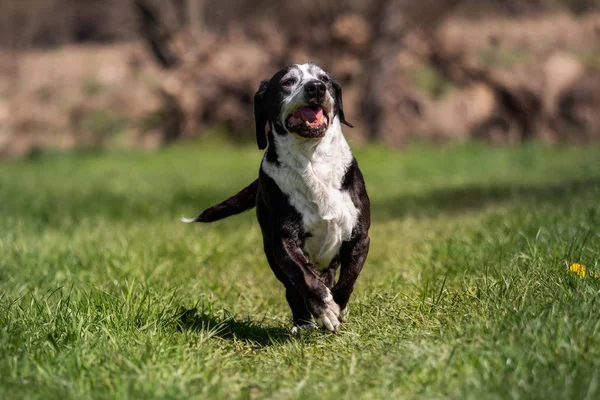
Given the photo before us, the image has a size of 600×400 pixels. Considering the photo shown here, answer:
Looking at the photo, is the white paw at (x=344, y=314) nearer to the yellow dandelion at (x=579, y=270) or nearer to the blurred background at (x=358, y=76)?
the yellow dandelion at (x=579, y=270)

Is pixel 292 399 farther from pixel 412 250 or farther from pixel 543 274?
pixel 412 250

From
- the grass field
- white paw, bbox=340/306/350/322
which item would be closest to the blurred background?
the grass field

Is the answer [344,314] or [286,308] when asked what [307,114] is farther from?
[286,308]

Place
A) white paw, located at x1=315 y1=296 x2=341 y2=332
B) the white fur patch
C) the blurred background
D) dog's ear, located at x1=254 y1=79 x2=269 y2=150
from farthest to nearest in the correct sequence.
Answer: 1. the blurred background
2. dog's ear, located at x1=254 y1=79 x2=269 y2=150
3. the white fur patch
4. white paw, located at x1=315 y1=296 x2=341 y2=332

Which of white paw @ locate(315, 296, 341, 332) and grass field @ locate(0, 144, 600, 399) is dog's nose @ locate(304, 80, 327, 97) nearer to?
white paw @ locate(315, 296, 341, 332)

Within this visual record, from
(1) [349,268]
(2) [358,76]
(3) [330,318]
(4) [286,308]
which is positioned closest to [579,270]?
(1) [349,268]

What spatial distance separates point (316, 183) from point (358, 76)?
501 inches

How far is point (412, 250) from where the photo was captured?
595cm

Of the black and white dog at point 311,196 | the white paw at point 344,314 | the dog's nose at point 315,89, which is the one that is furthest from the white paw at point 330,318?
the dog's nose at point 315,89

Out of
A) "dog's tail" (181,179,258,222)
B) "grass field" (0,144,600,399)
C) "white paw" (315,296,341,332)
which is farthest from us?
"dog's tail" (181,179,258,222)

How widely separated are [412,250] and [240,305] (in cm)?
170

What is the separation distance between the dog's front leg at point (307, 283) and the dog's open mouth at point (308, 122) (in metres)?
0.50

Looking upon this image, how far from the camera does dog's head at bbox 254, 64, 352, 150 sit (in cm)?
370

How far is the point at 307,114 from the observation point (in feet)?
12.3
